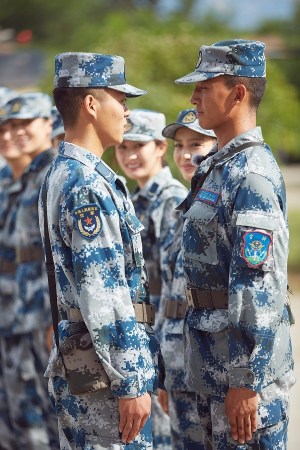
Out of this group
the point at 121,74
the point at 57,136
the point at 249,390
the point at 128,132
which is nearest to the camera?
the point at 249,390

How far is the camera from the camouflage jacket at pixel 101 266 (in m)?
3.85

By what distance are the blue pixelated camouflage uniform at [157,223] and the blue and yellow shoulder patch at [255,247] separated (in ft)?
6.02

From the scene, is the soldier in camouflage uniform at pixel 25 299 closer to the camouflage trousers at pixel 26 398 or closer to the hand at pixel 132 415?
the camouflage trousers at pixel 26 398

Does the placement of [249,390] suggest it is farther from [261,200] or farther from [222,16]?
[222,16]

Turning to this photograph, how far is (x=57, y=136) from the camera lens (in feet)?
22.2

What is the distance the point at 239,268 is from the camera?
12.9 ft

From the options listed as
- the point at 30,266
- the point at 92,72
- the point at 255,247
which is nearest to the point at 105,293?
the point at 255,247

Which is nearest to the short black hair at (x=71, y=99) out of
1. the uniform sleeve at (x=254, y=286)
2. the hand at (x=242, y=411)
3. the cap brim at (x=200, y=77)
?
the cap brim at (x=200, y=77)

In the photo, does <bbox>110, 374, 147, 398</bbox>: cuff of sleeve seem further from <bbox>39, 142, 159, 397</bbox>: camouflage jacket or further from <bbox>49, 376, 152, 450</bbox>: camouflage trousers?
<bbox>49, 376, 152, 450</bbox>: camouflage trousers

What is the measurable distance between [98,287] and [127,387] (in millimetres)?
368

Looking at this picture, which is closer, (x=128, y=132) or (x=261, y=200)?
(x=261, y=200)

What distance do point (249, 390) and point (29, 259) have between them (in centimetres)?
267

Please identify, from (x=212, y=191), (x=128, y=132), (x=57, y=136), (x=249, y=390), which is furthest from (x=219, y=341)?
(x=57, y=136)

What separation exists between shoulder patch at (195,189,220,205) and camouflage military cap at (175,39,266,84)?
17.0 inches
